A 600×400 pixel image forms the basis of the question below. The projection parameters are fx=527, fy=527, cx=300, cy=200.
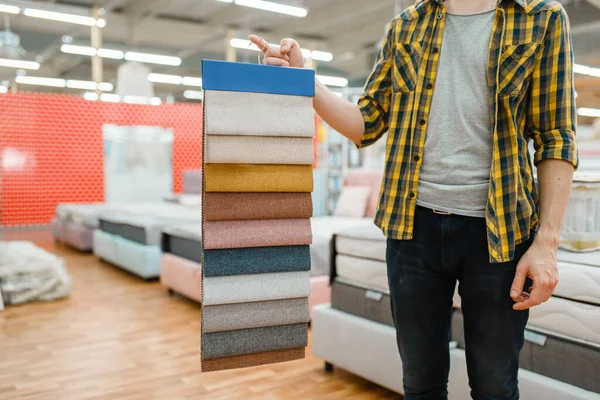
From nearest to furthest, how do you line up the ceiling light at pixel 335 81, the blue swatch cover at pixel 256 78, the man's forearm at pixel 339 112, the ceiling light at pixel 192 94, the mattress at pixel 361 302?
the blue swatch cover at pixel 256 78
the man's forearm at pixel 339 112
the mattress at pixel 361 302
the ceiling light at pixel 335 81
the ceiling light at pixel 192 94

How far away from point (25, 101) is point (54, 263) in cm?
513

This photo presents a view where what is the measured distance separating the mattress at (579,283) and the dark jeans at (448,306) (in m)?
0.76

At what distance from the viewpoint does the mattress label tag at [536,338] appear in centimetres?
186

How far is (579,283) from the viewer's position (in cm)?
176

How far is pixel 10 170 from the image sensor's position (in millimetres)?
8688

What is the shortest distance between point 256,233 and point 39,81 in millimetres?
17197

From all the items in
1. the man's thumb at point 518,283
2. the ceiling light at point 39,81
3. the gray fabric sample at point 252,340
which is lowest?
the gray fabric sample at point 252,340

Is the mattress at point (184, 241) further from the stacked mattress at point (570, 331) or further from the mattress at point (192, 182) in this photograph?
the mattress at point (192, 182)

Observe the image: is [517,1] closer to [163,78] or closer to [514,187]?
[514,187]

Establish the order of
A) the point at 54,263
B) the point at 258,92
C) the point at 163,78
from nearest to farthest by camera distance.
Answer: the point at 258,92 → the point at 54,263 → the point at 163,78

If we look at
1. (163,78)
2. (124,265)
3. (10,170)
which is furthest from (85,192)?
(163,78)

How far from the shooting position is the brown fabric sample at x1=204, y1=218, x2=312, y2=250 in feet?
3.60

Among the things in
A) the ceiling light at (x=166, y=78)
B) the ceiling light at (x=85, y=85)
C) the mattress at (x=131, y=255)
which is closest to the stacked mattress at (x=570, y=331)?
the mattress at (x=131, y=255)

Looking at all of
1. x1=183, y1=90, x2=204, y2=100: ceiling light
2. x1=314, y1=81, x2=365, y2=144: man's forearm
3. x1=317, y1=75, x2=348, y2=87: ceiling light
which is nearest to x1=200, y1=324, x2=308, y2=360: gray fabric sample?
x1=314, y1=81, x2=365, y2=144: man's forearm
